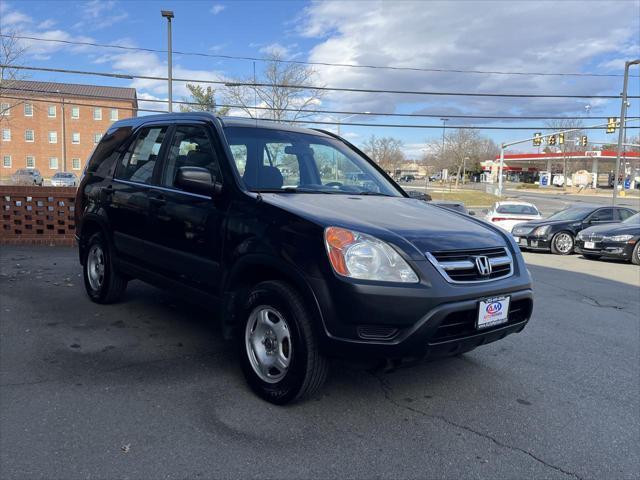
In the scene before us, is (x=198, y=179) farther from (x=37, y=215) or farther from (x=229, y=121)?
(x=37, y=215)

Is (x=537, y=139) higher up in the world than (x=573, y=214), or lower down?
higher up

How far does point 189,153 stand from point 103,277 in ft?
6.90

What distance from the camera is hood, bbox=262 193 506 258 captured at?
10.3 feet

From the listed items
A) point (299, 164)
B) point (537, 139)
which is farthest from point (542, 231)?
point (537, 139)

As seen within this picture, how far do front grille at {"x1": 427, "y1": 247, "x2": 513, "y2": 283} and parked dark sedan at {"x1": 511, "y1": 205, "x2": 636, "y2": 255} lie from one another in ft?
39.1

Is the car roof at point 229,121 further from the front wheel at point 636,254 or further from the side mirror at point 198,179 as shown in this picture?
the front wheel at point 636,254

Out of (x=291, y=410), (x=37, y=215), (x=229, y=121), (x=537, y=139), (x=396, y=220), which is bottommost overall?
(x=291, y=410)

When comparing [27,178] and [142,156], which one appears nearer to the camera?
[142,156]

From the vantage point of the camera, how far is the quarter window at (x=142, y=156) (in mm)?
4750

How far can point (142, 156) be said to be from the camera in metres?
4.96

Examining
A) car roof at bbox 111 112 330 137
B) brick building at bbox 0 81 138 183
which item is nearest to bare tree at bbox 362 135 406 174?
brick building at bbox 0 81 138 183

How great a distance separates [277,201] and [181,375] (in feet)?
5.05

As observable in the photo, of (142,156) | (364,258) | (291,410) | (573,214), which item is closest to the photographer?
(364,258)

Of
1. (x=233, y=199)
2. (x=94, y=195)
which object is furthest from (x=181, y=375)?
(x=94, y=195)
